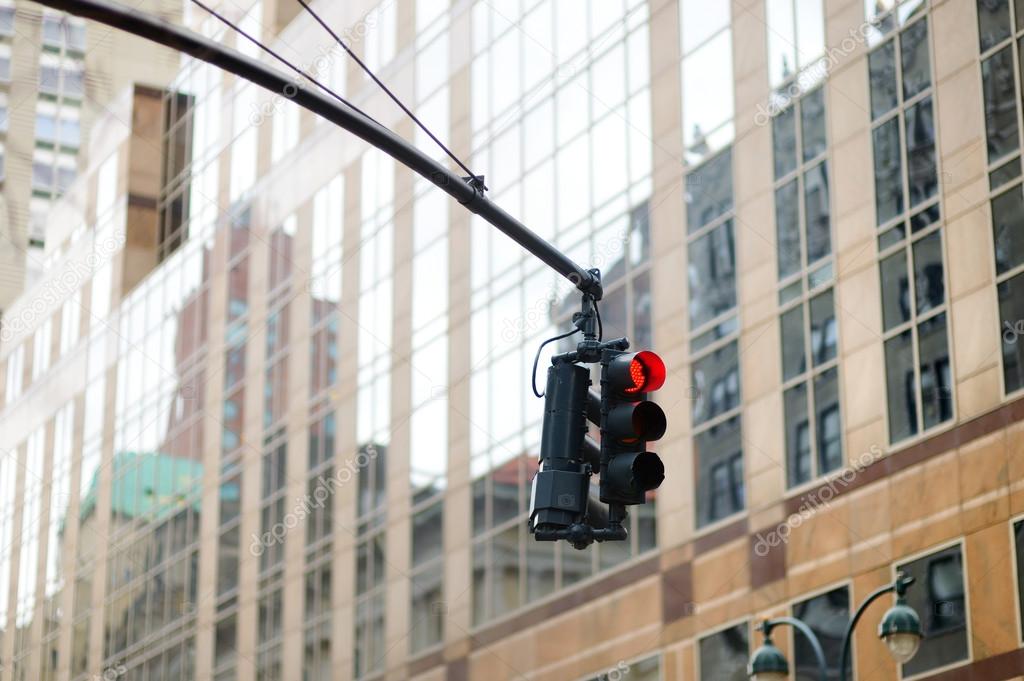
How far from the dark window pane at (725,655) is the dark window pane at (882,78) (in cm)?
968

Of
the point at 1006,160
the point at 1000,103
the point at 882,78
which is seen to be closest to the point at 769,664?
the point at 1006,160

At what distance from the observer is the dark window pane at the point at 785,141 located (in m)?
33.8

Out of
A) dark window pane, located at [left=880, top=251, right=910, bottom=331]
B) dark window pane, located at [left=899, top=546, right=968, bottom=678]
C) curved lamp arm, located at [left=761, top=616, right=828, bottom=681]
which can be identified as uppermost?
dark window pane, located at [left=880, top=251, right=910, bottom=331]

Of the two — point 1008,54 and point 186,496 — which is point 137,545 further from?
point 1008,54

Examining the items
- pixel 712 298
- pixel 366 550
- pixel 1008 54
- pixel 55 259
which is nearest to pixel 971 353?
pixel 1008 54

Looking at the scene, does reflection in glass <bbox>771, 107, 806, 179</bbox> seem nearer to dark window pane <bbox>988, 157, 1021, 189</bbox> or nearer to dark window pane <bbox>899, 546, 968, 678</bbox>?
dark window pane <bbox>988, 157, 1021, 189</bbox>

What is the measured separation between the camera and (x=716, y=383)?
34.6 meters

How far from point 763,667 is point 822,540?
9043mm

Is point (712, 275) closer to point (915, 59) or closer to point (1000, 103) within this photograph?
point (915, 59)

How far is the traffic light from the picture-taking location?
9.81 meters

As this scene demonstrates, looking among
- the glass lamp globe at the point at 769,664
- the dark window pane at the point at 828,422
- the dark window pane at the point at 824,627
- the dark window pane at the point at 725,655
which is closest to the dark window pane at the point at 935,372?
the dark window pane at the point at 828,422

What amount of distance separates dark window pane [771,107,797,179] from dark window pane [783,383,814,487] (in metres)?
4.34

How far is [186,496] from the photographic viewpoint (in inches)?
2162

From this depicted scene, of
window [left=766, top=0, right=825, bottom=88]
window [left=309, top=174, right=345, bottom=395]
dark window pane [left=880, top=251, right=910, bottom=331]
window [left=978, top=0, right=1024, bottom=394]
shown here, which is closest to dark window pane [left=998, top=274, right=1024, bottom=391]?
window [left=978, top=0, right=1024, bottom=394]
